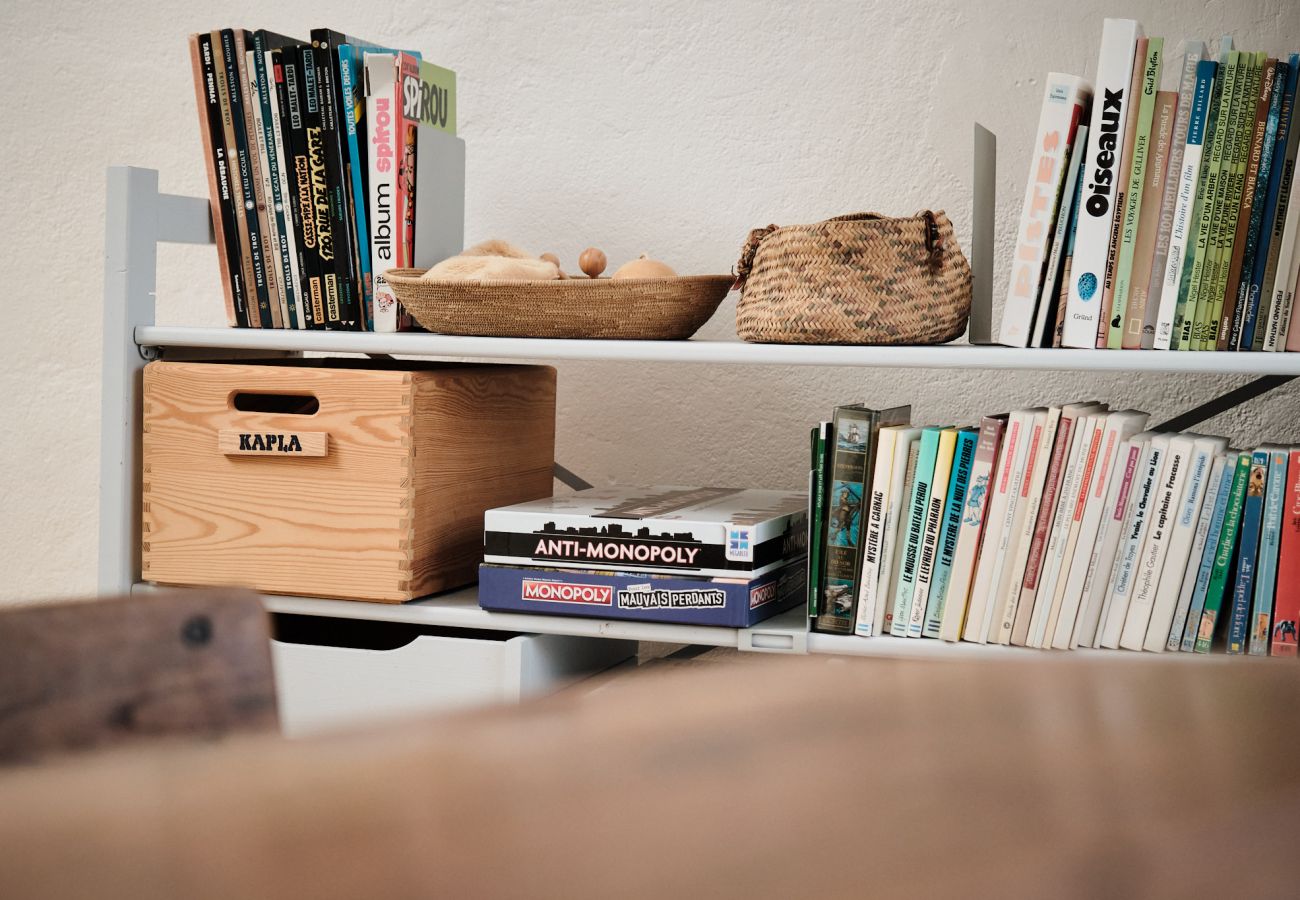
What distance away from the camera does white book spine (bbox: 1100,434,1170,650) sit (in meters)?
1.26

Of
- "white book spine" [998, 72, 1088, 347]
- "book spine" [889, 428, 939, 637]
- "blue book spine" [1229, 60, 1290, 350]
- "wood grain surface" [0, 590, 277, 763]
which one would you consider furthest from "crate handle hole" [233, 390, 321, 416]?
"wood grain surface" [0, 590, 277, 763]

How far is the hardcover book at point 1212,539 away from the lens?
125 cm

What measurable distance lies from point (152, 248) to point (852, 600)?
96 cm

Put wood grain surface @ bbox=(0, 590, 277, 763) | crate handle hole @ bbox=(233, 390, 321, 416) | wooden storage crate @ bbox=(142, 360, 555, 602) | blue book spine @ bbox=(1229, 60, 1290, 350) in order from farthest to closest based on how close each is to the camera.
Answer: crate handle hole @ bbox=(233, 390, 321, 416) < wooden storage crate @ bbox=(142, 360, 555, 602) < blue book spine @ bbox=(1229, 60, 1290, 350) < wood grain surface @ bbox=(0, 590, 277, 763)

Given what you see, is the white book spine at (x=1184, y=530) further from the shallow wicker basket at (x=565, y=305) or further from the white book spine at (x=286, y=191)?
the white book spine at (x=286, y=191)

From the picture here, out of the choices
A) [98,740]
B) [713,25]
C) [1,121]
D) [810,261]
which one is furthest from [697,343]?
[1,121]

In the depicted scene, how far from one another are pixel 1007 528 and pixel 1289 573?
0.27m

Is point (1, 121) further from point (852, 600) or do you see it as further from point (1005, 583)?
point (1005, 583)

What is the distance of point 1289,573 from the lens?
123 centimetres

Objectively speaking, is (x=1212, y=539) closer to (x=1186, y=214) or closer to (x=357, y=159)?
(x=1186, y=214)

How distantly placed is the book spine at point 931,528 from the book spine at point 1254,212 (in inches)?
11.6

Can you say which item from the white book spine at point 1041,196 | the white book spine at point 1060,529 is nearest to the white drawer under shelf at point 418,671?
the white book spine at point 1060,529

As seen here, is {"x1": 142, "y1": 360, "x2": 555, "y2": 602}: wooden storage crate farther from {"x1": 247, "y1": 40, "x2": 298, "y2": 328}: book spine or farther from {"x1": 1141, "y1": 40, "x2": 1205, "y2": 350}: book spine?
{"x1": 1141, "y1": 40, "x2": 1205, "y2": 350}: book spine

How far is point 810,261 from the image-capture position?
1.33 metres
